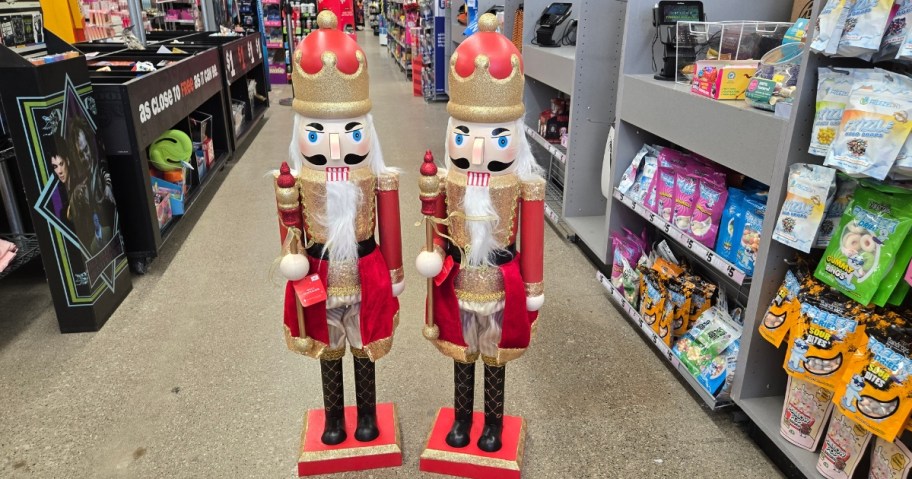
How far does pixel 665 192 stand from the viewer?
256 cm

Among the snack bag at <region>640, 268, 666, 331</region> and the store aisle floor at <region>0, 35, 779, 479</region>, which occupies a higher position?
the snack bag at <region>640, 268, 666, 331</region>

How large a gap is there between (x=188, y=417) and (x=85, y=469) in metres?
0.34

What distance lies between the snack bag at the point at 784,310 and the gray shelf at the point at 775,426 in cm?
29

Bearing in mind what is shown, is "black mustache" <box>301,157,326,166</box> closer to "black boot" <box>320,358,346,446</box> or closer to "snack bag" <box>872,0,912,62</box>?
"black boot" <box>320,358,346,446</box>

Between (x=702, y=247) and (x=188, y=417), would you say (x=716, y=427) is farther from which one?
(x=188, y=417)

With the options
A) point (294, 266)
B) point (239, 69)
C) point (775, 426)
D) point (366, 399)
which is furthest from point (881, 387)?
point (239, 69)

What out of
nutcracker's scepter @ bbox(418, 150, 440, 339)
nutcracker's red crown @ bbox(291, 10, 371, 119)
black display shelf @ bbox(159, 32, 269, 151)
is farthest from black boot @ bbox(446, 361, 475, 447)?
black display shelf @ bbox(159, 32, 269, 151)

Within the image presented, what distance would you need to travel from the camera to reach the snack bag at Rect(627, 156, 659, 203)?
106 inches

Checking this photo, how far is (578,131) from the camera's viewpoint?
3.49 m

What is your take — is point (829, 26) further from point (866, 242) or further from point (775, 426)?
point (775, 426)

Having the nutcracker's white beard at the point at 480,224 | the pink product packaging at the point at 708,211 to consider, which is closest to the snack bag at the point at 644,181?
the pink product packaging at the point at 708,211

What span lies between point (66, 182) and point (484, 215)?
1925 mm

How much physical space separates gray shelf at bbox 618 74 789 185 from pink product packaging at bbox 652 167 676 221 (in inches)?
6.9

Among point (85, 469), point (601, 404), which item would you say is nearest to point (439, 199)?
point (601, 404)
